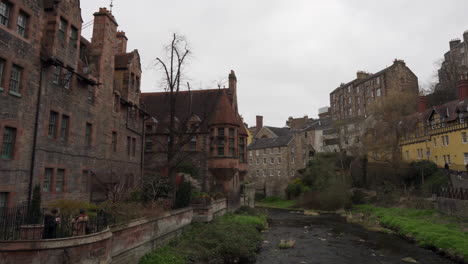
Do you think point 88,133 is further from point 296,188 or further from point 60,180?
point 296,188

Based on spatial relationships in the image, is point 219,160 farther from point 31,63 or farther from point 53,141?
point 31,63

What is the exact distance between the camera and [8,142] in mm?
14312

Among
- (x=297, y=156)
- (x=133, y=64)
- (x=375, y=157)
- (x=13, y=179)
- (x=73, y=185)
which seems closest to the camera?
(x=13, y=179)

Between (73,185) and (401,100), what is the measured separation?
44970mm

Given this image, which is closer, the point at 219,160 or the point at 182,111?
the point at 219,160

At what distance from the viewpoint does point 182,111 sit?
35.8m

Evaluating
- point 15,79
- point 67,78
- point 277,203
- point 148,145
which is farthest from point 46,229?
point 277,203

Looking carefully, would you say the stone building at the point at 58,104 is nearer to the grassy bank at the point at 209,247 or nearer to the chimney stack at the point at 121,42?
the chimney stack at the point at 121,42

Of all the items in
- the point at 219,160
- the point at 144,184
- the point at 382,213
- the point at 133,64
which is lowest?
the point at 382,213

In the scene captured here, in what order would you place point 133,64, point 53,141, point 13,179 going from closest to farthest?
point 13,179
point 53,141
point 133,64

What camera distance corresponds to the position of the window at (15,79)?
47.5ft

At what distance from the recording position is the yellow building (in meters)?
36.0

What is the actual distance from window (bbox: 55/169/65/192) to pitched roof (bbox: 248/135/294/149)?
1934 inches

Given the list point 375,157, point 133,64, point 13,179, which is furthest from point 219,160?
point 375,157
